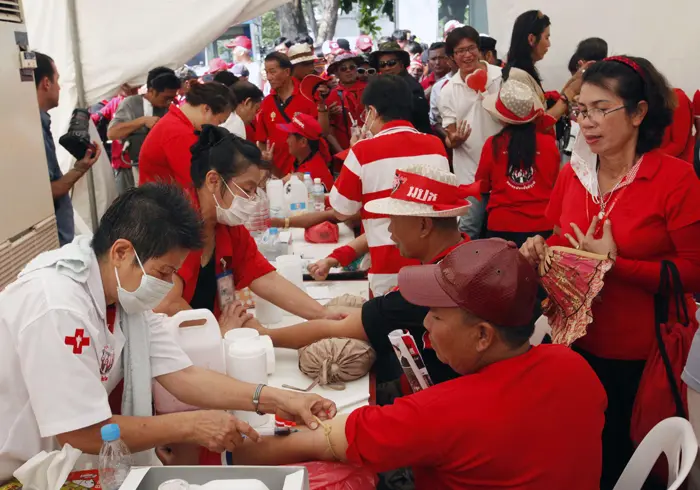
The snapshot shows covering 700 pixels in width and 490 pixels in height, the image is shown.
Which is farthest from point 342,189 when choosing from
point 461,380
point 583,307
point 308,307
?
point 461,380

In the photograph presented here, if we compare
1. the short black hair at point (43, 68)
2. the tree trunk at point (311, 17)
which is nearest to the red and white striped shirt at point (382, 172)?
the short black hair at point (43, 68)

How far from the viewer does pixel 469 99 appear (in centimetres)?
420

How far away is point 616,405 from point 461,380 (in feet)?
3.17

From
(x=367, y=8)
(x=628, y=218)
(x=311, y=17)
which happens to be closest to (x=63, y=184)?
(x=628, y=218)

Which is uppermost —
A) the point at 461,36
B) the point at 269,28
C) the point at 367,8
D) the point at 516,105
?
the point at 367,8

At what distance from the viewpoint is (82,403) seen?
130 centimetres

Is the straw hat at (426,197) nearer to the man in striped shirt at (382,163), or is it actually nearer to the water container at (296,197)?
the man in striped shirt at (382,163)

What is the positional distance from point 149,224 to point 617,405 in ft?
5.14

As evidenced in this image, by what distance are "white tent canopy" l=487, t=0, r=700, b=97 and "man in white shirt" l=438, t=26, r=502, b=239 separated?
37 centimetres

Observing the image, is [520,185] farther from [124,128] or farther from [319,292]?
[124,128]

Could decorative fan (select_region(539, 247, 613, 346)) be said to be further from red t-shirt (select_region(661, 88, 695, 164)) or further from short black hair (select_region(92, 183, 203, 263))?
red t-shirt (select_region(661, 88, 695, 164))

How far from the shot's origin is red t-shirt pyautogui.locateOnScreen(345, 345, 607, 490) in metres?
1.26

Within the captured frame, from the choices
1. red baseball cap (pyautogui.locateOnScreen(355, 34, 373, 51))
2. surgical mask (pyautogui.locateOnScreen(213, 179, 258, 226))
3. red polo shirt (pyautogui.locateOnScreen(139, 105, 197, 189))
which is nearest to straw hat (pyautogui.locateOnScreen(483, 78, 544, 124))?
surgical mask (pyautogui.locateOnScreen(213, 179, 258, 226))

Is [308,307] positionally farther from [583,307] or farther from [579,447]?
[579,447]
